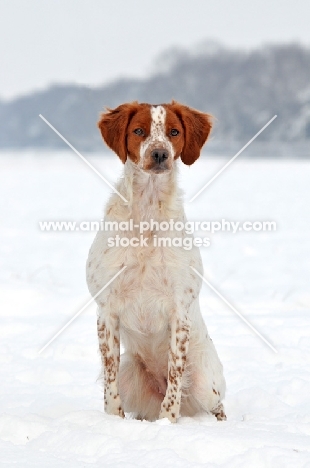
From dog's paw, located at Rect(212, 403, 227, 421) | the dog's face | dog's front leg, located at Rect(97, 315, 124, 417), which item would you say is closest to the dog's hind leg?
dog's front leg, located at Rect(97, 315, 124, 417)

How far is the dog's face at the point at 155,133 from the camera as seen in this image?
3.91 meters

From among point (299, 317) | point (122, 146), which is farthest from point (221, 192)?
point (122, 146)

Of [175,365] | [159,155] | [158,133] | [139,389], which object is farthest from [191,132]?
[139,389]

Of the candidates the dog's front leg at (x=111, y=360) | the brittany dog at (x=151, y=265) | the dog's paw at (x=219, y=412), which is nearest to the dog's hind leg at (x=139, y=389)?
the brittany dog at (x=151, y=265)

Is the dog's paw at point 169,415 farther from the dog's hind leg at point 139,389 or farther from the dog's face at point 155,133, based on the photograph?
the dog's face at point 155,133

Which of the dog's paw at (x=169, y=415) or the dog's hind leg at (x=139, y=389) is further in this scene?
the dog's hind leg at (x=139, y=389)

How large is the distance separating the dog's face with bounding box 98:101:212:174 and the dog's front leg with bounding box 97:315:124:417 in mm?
960

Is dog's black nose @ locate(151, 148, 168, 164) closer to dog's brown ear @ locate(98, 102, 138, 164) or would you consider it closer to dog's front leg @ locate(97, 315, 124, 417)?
dog's brown ear @ locate(98, 102, 138, 164)

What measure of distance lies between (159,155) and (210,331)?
2.91 m

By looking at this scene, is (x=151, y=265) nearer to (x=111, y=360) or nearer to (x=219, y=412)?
(x=111, y=360)

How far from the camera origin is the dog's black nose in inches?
152

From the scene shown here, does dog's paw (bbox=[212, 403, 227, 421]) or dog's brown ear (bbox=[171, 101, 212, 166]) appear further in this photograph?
dog's paw (bbox=[212, 403, 227, 421])

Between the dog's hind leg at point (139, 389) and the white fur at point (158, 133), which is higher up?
the white fur at point (158, 133)

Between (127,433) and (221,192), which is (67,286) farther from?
(221,192)
